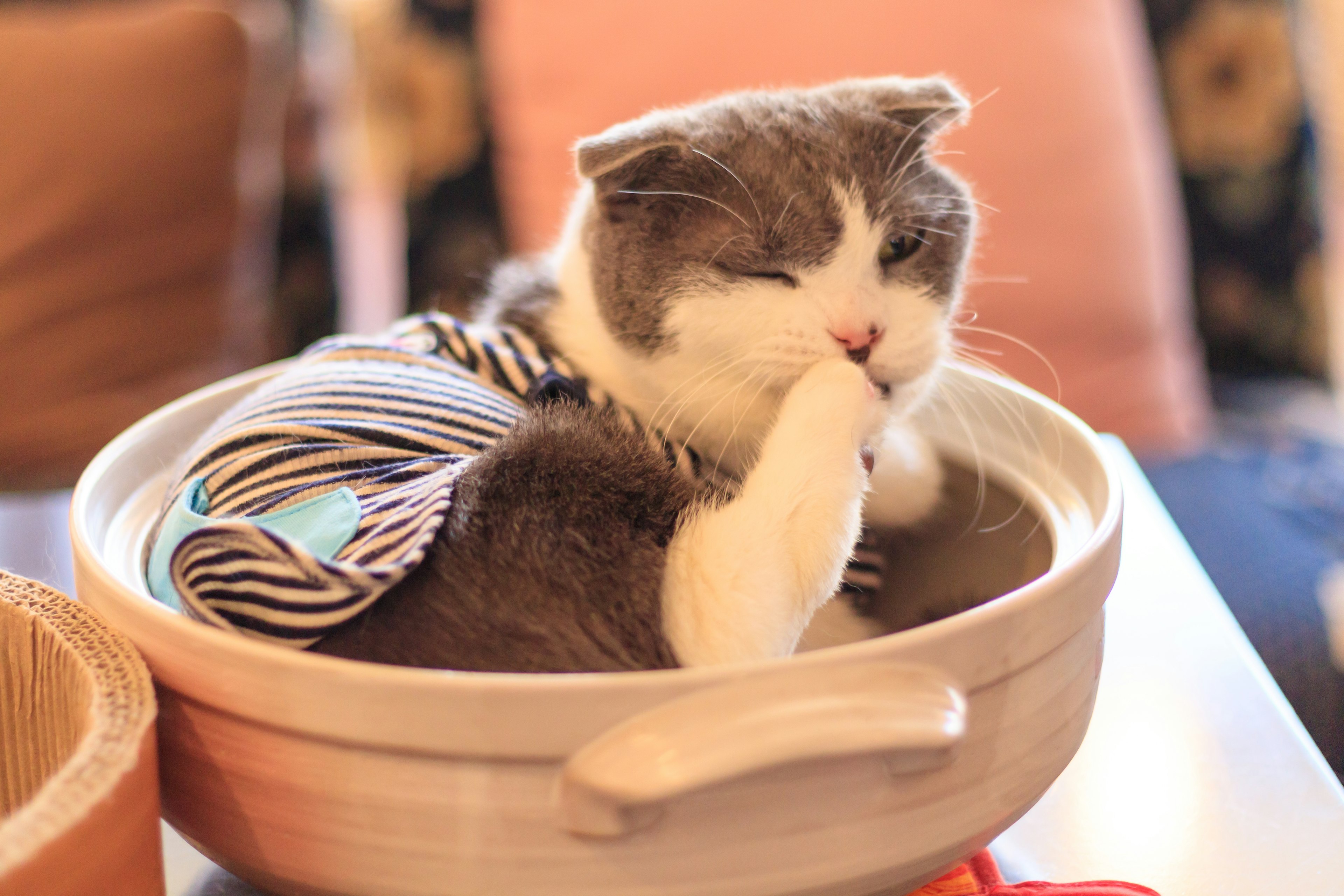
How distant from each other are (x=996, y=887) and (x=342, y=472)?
0.39 metres

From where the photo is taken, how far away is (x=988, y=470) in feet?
2.33

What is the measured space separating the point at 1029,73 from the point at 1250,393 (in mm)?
660

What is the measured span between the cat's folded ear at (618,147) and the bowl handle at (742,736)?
0.38m

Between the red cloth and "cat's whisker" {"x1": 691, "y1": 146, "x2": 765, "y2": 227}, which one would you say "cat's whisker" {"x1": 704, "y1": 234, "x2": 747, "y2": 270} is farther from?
the red cloth

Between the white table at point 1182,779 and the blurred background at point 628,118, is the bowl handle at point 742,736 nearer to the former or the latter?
the white table at point 1182,779

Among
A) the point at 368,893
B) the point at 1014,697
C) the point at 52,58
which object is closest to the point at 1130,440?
the point at 1014,697

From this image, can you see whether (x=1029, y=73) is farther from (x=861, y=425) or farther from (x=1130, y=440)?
(x=861, y=425)

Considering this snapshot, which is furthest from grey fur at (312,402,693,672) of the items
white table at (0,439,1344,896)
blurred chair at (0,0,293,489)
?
blurred chair at (0,0,293,489)

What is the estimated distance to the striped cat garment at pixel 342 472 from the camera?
452mm

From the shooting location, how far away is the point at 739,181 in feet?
2.16

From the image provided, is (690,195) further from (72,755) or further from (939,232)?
(72,755)

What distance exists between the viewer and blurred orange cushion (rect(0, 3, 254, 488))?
58.9 inches

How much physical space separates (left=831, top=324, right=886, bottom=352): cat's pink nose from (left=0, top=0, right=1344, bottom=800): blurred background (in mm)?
730

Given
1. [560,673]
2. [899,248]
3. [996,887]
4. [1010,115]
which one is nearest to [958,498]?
[899,248]
